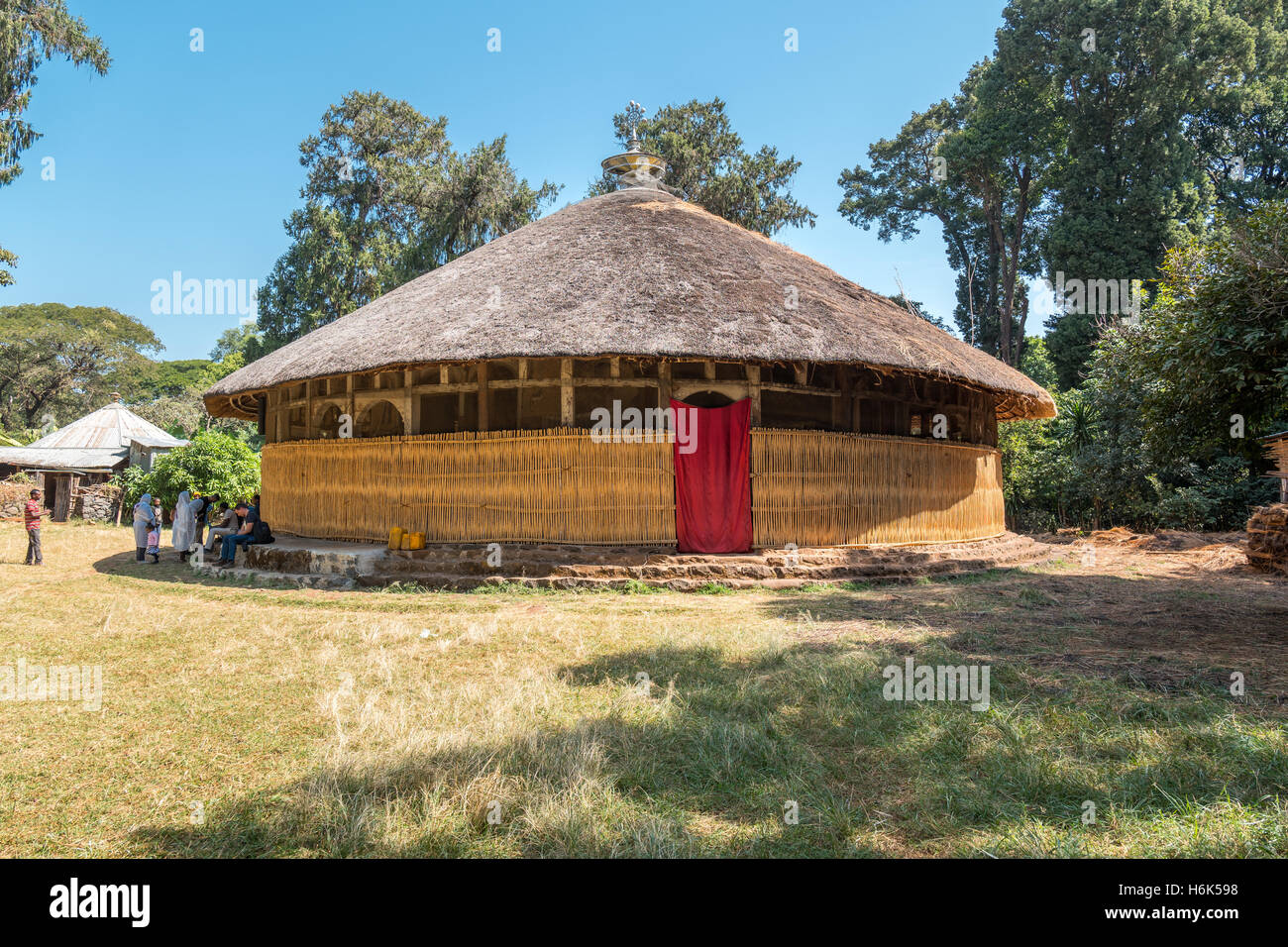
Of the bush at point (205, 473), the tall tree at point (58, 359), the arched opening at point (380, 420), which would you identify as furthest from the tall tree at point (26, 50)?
the tall tree at point (58, 359)

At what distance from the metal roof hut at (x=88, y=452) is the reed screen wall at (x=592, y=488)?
72.5 feet

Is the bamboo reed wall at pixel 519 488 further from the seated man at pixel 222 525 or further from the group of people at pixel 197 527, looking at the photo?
the seated man at pixel 222 525

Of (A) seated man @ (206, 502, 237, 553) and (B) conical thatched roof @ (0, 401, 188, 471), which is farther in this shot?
(B) conical thatched roof @ (0, 401, 188, 471)

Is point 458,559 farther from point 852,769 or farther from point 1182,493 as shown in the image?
point 1182,493

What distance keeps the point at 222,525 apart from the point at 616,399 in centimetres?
867

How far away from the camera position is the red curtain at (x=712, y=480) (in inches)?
437

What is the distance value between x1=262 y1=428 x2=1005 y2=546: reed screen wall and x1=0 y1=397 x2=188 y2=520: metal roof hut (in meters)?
22.1

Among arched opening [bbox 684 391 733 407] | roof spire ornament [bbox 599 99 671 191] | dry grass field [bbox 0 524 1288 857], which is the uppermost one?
roof spire ornament [bbox 599 99 671 191]

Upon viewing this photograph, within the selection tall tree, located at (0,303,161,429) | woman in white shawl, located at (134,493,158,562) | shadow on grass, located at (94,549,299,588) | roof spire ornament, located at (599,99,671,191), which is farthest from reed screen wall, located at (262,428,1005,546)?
tall tree, located at (0,303,161,429)

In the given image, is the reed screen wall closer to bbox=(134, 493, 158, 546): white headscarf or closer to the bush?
bbox=(134, 493, 158, 546): white headscarf

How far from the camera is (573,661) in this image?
6359 millimetres

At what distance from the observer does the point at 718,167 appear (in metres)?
32.0

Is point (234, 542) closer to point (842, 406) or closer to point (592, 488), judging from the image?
point (592, 488)

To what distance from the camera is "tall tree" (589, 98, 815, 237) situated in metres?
31.2
